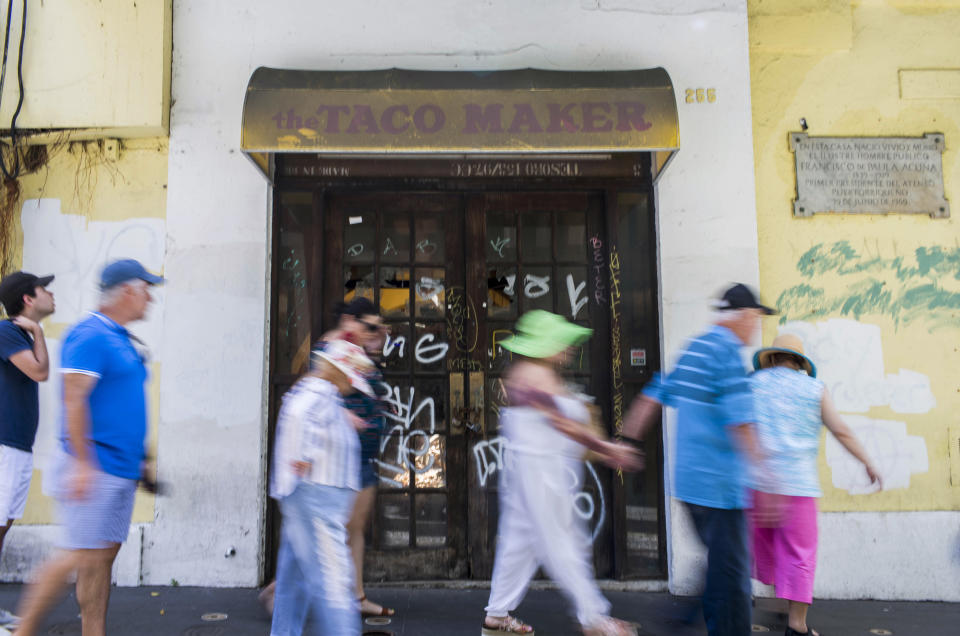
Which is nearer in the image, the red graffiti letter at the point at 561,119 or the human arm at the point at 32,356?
the human arm at the point at 32,356

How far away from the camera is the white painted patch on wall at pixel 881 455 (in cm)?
484

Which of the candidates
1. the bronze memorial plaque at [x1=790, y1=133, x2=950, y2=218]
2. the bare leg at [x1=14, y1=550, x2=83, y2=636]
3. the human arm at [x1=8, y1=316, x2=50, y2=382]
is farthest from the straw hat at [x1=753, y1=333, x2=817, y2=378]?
the human arm at [x1=8, y1=316, x2=50, y2=382]

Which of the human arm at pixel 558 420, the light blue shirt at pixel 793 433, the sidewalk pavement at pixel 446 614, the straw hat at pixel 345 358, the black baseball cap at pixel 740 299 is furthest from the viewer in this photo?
the sidewalk pavement at pixel 446 614

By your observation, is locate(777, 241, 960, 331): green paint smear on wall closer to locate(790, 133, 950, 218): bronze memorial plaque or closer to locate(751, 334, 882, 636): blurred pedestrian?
locate(790, 133, 950, 218): bronze memorial plaque

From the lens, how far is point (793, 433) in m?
3.62

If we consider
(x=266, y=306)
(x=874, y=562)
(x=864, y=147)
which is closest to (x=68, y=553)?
(x=266, y=306)

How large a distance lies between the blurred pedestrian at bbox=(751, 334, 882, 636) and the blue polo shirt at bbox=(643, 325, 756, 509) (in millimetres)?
631

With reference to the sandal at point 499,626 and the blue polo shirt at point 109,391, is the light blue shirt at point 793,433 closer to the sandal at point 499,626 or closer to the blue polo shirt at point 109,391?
the sandal at point 499,626

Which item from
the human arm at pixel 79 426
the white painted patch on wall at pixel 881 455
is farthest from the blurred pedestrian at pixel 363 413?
the white painted patch on wall at pixel 881 455

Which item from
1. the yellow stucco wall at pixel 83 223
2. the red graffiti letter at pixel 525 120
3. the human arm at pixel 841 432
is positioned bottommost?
the human arm at pixel 841 432

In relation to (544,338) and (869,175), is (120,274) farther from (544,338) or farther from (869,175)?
(869,175)

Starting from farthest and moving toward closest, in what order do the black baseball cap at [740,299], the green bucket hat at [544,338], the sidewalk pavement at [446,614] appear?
the sidewalk pavement at [446,614] < the green bucket hat at [544,338] < the black baseball cap at [740,299]

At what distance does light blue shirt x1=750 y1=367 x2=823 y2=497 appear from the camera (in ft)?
11.9

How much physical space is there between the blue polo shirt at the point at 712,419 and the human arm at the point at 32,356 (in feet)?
11.0
